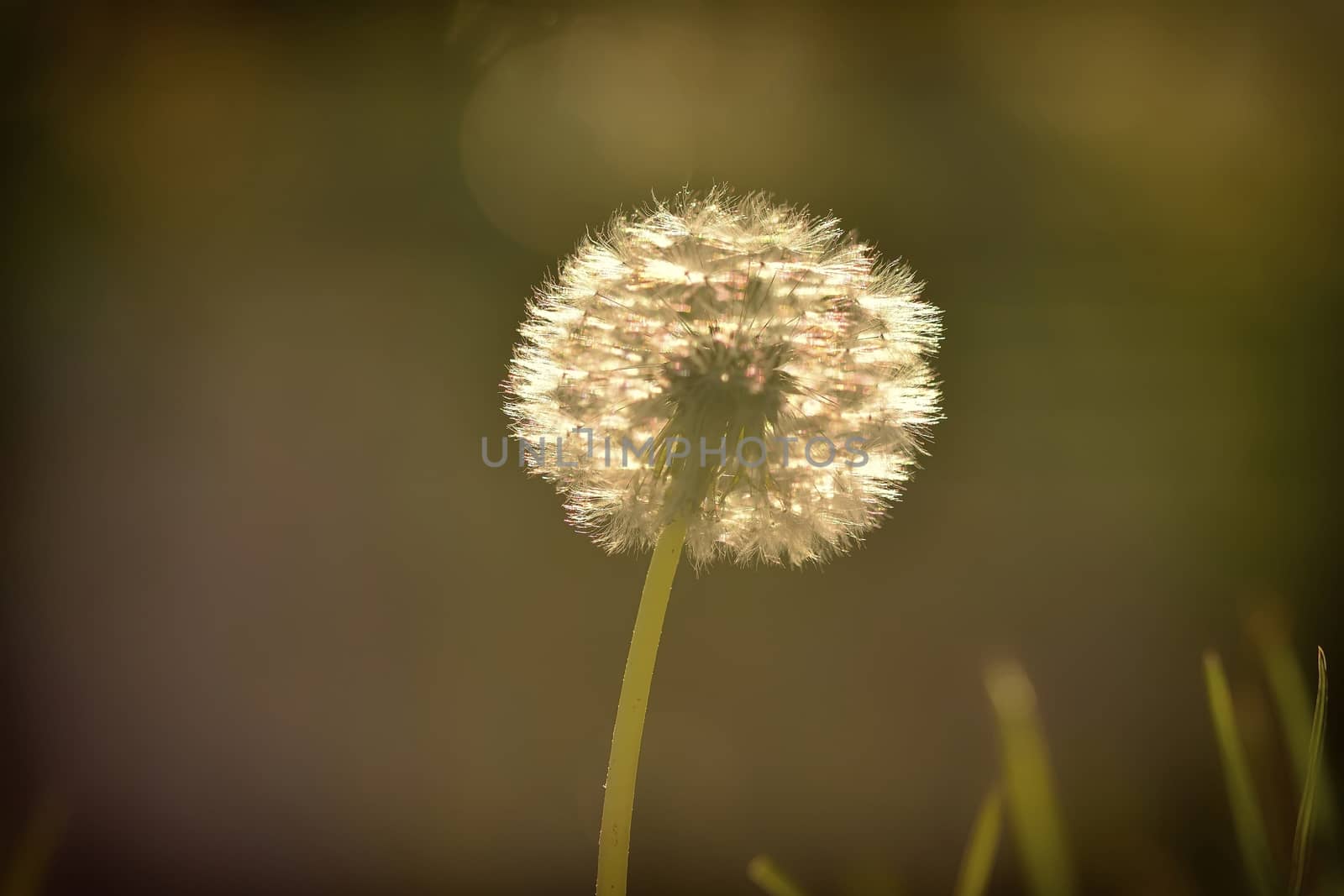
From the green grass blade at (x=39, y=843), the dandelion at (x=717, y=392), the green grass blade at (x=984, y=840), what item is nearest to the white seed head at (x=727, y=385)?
the dandelion at (x=717, y=392)

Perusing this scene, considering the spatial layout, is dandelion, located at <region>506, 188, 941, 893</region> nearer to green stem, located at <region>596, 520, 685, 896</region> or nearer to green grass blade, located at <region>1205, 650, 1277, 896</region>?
green stem, located at <region>596, 520, 685, 896</region>

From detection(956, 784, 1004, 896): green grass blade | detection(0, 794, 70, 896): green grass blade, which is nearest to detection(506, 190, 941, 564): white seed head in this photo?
detection(956, 784, 1004, 896): green grass blade

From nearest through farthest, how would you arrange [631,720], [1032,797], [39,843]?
1. [1032,797]
2. [631,720]
3. [39,843]

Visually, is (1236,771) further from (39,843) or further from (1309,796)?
(39,843)

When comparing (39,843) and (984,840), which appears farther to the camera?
(39,843)

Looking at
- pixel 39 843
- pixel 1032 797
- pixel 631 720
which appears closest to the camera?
pixel 1032 797

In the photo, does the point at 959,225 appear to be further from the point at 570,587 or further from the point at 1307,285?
the point at 570,587

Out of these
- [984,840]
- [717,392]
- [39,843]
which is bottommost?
[39,843]

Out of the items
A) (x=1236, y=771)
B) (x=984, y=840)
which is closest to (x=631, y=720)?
(x=984, y=840)
